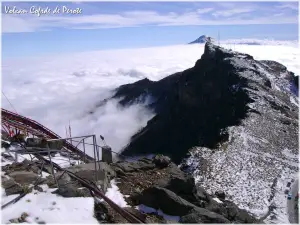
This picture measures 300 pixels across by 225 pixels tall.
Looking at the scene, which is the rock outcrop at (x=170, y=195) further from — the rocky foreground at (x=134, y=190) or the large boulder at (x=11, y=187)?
the large boulder at (x=11, y=187)

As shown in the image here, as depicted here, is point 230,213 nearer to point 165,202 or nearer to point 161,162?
point 165,202

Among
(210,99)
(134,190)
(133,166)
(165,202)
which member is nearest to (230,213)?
(165,202)

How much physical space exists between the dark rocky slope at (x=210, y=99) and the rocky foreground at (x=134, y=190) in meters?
48.9

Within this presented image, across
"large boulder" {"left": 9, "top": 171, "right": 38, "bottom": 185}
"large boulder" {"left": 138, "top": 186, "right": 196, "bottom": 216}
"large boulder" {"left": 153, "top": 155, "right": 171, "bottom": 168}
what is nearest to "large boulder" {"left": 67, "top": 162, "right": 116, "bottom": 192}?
"large boulder" {"left": 138, "top": 186, "right": 196, "bottom": 216}

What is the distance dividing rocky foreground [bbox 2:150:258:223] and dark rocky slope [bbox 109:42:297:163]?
1924 inches

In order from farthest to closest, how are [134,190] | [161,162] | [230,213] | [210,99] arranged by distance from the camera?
[210,99] → [161,162] → [230,213] → [134,190]

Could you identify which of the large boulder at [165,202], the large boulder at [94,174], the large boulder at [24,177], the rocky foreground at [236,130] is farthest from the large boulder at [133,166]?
the rocky foreground at [236,130]

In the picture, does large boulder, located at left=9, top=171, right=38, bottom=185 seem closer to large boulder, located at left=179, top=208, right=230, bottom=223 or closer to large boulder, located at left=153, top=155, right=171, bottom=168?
large boulder, located at left=179, top=208, right=230, bottom=223

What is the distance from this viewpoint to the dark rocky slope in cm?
7825

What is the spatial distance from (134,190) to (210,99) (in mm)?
76060

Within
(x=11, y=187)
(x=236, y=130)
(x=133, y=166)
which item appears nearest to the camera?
(x=11, y=187)

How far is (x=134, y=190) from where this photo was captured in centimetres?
1970

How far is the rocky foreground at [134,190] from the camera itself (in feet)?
51.5

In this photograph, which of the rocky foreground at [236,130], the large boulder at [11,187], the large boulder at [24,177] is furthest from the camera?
the rocky foreground at [236,130]
